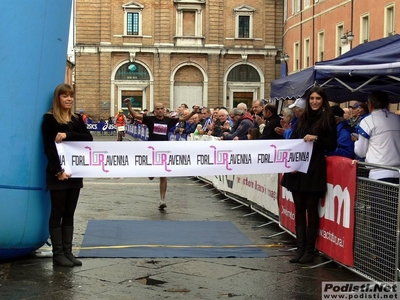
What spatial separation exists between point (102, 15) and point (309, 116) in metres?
61.6

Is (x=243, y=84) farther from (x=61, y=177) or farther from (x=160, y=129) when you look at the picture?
(x=61, y=177)

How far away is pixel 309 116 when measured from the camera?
9.17 m

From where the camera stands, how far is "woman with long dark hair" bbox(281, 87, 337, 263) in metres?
8.98

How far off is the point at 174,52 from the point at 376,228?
62776 millimetres

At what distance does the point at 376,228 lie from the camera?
7.73 meters

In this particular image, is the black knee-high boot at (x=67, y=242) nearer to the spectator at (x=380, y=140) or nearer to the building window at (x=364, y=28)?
the spectator at (x=380, y=140)

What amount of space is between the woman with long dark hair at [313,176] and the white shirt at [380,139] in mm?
503

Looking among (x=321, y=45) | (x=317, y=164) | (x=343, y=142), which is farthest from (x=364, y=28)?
(x=317, y=164)

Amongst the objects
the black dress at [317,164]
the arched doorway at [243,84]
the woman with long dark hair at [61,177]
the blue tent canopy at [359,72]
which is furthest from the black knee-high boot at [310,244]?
the arched doorway at [243,84]

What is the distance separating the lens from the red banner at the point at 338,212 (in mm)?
8273

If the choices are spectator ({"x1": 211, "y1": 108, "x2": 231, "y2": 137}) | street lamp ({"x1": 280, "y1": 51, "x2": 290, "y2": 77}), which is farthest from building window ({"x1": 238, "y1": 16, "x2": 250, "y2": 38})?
spectator ({"x1": 211, "y1": 108, "x2": 231, "y2": 137})

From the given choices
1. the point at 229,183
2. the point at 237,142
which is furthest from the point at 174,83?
the point at 237,142

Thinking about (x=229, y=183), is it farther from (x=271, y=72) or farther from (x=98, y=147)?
(x=271, y=72)

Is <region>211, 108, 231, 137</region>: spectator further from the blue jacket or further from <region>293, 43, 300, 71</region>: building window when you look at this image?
<region>293, 43, 300, 71</region>: building window
